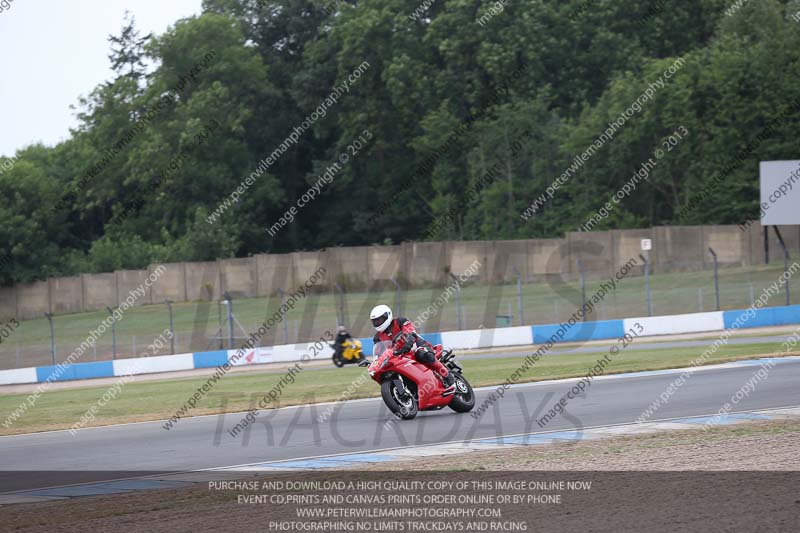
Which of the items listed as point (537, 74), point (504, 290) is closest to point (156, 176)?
point (537, 74)

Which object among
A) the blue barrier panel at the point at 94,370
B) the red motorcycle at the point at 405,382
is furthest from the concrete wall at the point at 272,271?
the red motorcycle at the point at 405,382

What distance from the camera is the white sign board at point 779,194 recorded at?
42812 millimetres

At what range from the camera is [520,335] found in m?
36.5

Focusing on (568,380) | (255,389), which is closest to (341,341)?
(255,389)

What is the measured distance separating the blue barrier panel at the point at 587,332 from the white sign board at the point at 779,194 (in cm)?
1066

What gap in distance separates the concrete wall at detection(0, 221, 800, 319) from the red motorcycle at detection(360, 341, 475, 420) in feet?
116

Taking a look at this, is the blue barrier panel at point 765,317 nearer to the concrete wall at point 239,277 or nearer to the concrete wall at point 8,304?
the concrete wall at point 239,277

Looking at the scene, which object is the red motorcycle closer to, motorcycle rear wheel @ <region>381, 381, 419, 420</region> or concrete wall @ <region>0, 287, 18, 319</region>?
motorcycle rear wheel @ <region>381, 381, 419, 420</region>

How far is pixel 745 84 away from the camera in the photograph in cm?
5656

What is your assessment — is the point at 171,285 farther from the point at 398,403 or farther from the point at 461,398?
the point at 398,403

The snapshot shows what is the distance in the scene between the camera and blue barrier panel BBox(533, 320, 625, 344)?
3650 centimetres

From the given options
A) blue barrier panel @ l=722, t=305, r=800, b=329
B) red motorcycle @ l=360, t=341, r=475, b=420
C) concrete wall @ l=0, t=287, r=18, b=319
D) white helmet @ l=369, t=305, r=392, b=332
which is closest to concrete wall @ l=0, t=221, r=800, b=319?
concrete wall @ l=0, t=287, r=18, b=319

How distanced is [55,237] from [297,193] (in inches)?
669

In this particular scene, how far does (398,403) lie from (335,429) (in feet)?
3.36
